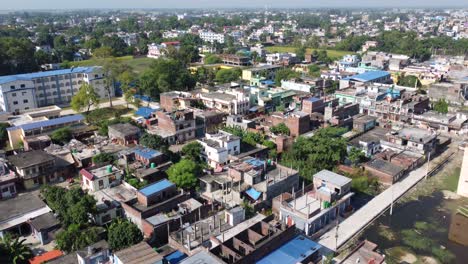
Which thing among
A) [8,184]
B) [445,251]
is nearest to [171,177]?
[8,184]

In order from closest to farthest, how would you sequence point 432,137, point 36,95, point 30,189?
point 30,189, point 432,137, point 36,95

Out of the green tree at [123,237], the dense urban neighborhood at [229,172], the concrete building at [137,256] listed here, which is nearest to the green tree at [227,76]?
the dense urban neighborhood at [229,172]

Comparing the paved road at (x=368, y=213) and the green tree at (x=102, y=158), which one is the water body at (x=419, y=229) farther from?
the green tree at (x=102, y=158)

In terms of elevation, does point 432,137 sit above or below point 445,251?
above

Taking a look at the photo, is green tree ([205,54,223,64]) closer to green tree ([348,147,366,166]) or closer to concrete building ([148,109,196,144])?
concrete building ([148,109,196,144])

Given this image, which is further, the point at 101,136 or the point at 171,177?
the point at 101,136

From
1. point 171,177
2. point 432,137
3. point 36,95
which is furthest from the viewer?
point 36,95

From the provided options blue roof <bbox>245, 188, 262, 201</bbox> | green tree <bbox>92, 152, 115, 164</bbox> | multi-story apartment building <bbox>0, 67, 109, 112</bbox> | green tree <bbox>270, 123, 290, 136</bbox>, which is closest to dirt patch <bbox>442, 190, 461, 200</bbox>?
blue roof <bbox>245, 188, 262, 201</bbox>

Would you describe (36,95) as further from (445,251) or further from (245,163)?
(445,251)

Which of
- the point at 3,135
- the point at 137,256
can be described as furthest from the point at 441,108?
the point at 3,135
